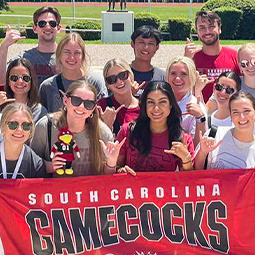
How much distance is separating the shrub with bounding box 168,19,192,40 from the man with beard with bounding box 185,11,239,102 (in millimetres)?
21543

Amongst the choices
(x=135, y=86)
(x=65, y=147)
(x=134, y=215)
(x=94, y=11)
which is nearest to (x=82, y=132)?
(x=65, y=147)

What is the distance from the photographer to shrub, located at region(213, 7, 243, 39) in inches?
1140

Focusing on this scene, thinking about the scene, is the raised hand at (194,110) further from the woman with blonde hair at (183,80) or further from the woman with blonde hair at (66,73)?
the woman with blonde hair at (66,73)

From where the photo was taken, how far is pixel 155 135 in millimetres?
5020

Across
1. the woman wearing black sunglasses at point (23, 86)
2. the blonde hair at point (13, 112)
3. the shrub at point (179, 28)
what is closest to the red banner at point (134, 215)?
the blonde hair at point (13, 112)

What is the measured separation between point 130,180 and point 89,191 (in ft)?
1.27

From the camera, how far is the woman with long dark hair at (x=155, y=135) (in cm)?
495

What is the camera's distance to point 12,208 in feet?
15.9

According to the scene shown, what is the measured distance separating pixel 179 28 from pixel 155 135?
24384 mm

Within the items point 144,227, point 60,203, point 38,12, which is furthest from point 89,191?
point 38,12

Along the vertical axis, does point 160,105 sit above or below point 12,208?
above

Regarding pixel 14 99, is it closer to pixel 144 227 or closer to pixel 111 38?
pixel 144 227

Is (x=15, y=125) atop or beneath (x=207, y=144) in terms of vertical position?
atop

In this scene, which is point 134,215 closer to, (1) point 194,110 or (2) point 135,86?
(1) point 194,110
